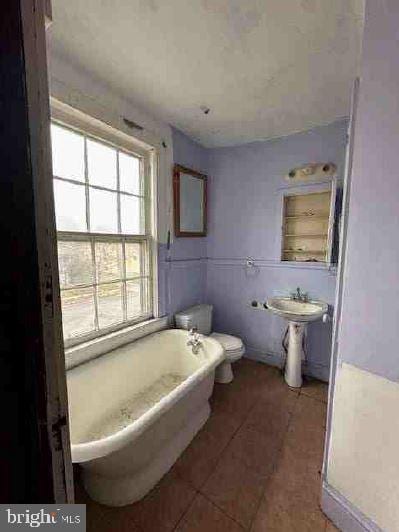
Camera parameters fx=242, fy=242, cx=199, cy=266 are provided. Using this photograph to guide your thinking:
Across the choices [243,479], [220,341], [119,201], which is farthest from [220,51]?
[243,479]

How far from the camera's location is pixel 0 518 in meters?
0.40

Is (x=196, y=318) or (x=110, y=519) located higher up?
(x=196, y=318)

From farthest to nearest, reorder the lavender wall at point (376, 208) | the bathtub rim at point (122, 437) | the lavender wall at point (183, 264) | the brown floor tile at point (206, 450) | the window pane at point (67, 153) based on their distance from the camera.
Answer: the lavender wall at point (183, 264) < the window pane at point (67, 153) < the brown floor tile at point (206, 450) < the bathtub rim at point (122, 437) < the lavender wall at point (376, 208)

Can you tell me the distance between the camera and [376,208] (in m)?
0.97

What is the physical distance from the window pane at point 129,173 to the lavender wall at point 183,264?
42 cm

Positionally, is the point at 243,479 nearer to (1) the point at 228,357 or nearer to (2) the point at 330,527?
(2) the point at 330,527

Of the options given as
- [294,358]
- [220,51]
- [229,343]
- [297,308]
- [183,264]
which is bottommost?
[294,358]

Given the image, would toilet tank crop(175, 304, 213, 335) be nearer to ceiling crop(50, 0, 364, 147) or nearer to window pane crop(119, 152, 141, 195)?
window pane crop(119, 152, 141, 195)

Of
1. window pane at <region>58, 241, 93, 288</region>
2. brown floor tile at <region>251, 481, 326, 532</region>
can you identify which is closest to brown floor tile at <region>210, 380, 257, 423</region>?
brown floor tile at <region>251, 481, 326, 532</region>

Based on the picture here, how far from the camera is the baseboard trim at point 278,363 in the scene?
2.34 m

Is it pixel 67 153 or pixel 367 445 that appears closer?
pixel 367 445

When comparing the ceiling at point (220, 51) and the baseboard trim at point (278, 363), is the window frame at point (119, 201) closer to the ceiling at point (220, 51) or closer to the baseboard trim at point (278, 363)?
the ceiling at point (220, 51)

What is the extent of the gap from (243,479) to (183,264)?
1.74 meters

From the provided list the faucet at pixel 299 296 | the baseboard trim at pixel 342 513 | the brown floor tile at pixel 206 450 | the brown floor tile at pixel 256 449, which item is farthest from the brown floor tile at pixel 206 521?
the faucet at pixel 299 296
